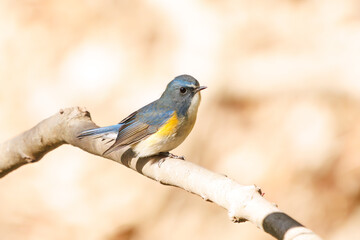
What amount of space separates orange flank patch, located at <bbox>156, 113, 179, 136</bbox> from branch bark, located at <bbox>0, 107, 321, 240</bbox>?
0.23 m

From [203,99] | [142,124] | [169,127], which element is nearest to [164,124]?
[169,127]

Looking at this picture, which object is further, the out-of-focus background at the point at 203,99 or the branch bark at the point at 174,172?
the out-of-focus background at the point at 203,99

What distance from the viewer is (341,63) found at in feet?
22.6

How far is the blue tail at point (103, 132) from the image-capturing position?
3980mm

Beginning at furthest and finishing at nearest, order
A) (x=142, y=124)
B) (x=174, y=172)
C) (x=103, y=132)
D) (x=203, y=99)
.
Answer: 1. (x=203, y=99)
2. (x=142, y=124)
3. (x=103, y=132)
4. (x=174, y=172)

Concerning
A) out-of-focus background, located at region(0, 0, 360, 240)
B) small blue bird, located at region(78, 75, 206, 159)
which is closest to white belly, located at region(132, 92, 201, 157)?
small blue bird, located at region(78, 75, 206, 159)

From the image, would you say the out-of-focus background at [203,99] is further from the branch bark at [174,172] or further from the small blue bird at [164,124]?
the branch bark at [174,172]

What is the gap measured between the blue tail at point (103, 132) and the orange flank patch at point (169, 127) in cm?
29

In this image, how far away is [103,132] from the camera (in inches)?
162

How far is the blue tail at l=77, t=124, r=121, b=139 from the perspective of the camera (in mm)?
3980

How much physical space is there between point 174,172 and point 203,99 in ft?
10.7

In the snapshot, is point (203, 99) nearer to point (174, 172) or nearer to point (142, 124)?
point (142, 124)

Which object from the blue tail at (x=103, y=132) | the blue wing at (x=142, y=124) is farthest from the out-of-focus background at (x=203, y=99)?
the blue tail at (x=103, y=132)

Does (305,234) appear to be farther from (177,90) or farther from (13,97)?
(13,97)
